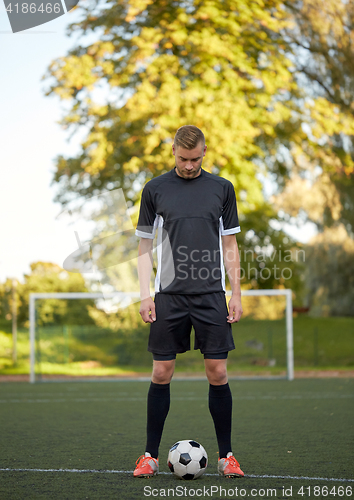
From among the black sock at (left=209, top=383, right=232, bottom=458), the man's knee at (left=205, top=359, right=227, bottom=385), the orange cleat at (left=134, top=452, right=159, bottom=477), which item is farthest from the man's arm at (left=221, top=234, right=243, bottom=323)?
the orange cleat at (left=134, top=452, right=159, bottom=477)

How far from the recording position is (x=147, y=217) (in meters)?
3.59

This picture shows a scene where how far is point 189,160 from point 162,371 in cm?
125

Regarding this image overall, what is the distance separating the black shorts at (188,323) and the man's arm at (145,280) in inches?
2.0

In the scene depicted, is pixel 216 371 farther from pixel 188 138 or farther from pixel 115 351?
pixel 115 351

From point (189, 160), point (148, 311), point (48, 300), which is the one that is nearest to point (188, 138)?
point (189, 160)

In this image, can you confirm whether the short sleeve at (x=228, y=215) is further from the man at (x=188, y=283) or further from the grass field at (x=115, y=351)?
the grass field at (x=115, y=351)

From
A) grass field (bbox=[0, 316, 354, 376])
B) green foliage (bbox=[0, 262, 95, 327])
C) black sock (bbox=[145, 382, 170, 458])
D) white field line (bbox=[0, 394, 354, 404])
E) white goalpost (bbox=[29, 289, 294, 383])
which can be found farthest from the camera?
green foliage (bbox=[0, 262, 95, 327])

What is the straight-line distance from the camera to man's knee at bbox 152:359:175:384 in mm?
3461

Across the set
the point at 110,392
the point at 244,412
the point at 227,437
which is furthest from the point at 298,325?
the point at 227,437

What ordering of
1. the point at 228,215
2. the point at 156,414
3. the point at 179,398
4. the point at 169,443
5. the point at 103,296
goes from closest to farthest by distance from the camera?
the point at 156,414, the point at 228,215, the point at 169,443, the point at 179,398, the point at 103,296

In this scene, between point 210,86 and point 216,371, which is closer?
point 216,371

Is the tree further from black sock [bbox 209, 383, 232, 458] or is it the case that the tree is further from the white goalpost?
black sock [bbox 209, 383, 232, 458]

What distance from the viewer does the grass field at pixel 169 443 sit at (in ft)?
10.4

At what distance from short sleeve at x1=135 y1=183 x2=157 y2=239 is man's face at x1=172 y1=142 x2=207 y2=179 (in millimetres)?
250
